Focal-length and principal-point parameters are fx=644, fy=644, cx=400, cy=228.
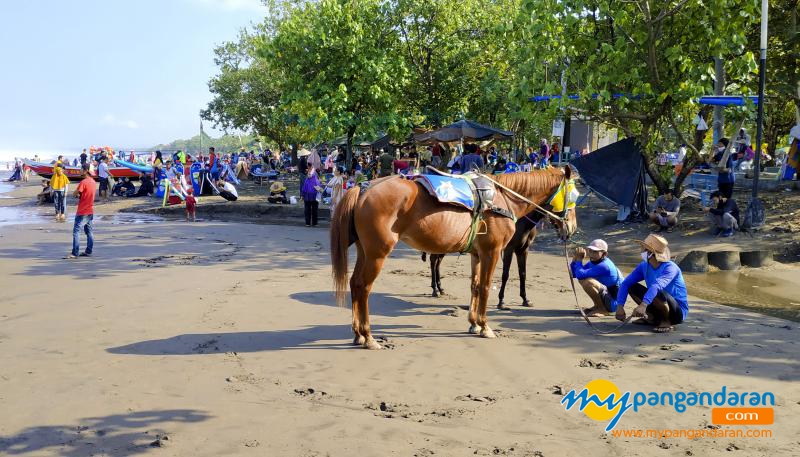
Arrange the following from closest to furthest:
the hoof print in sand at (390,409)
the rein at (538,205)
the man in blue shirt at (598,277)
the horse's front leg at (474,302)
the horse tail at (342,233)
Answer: the hoof print in sand at (390,409) < the horse tail at (342,233) < the horse's front leg at (474,302) < the rein at (538,205) < the man in blue shirt at (598,277)

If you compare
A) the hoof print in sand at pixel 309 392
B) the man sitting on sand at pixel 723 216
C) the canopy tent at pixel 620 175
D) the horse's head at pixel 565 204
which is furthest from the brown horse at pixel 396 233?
the canopy tent at pixel 620 175

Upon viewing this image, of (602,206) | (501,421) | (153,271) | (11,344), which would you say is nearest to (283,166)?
(602,206)

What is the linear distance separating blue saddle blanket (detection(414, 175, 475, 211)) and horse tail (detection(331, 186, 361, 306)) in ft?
2.66

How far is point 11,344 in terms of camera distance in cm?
708

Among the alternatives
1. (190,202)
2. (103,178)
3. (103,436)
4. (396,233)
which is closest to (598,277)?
(396,233)

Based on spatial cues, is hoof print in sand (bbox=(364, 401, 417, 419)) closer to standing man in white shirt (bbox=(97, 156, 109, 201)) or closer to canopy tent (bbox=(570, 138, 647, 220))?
canopy tent (bbox=(570, 138, 647, 220))

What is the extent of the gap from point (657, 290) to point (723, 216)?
7247mm

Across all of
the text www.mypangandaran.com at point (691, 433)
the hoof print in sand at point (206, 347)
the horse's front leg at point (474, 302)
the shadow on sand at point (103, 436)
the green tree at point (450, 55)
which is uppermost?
the green tree at point (450, 55)

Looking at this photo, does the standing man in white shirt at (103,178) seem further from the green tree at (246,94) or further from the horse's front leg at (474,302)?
the horse's front leg at (474,302)

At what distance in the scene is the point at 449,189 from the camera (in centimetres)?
743

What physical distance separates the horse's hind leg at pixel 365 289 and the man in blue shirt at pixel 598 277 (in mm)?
2965

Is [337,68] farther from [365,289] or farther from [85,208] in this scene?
[365,289]

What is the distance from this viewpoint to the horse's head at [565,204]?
850cm

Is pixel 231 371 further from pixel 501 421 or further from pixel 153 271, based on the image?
pixel 153 271
